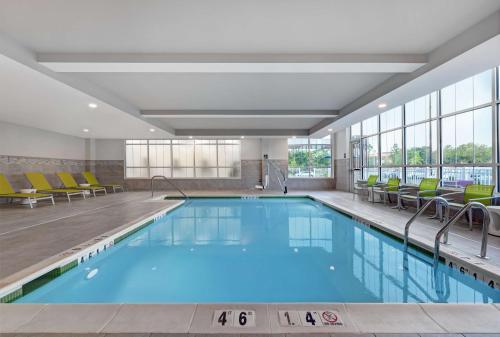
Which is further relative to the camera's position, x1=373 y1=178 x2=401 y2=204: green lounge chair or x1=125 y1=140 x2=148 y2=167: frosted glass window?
x1=125 y1=140 x2=148 y2=167: frosted glass window

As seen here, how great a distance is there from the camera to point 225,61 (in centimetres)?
376

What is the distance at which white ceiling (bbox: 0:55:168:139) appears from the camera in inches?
164

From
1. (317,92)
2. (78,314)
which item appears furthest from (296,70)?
(78,314)

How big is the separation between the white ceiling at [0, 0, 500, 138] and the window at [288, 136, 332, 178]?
21.3ft

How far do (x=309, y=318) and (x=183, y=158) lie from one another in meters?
11.3

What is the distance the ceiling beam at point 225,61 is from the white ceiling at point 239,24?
9cm

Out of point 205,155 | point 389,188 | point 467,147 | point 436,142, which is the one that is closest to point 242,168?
point 205,155

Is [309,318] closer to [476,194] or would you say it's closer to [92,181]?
[476,194]

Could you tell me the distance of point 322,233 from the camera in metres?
4.95

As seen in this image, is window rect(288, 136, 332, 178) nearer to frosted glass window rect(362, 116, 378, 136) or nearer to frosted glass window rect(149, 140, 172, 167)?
frosted glass window rect(362, 116, 378, 136)

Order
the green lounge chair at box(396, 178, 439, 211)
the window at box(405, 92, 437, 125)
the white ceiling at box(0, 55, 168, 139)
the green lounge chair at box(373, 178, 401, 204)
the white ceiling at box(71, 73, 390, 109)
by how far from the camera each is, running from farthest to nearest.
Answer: the green lounge chair at box(373, 178, 401, 204), the window at box(405, 92, 437, 125), the green lounge chair at box(396, 178, 439, 211), the white ceiling at box(71, 73, 390, 109), the white ceiling at box(0, 55, 168, 139)

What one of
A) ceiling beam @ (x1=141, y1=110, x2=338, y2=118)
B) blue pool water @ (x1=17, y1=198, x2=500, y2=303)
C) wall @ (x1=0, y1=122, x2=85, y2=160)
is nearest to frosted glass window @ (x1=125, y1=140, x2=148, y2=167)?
wall @ (x1=0, y1=122, x2=85, y2=160)

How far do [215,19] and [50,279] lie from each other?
10.6ft

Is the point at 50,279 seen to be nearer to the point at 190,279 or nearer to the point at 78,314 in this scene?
the point at 78,314
